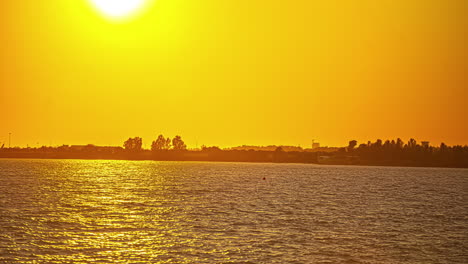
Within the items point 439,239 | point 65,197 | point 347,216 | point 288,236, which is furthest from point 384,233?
point 65,197

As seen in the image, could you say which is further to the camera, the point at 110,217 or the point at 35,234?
the point at 110,217

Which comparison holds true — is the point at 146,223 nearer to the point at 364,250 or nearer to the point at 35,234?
the point at 35,234

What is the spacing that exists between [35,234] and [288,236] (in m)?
23.4

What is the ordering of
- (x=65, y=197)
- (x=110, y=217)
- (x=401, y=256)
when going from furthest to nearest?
(x=65, y=197), (x=110, y=217), (x=401, y=256)

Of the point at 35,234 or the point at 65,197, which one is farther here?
the point at 65,197

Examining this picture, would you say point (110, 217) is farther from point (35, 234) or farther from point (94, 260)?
point (94, 260)

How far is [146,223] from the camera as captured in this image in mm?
72000

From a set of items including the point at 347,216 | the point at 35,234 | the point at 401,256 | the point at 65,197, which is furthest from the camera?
the point at 65,197

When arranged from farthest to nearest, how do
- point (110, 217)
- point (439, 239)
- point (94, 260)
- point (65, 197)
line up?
1. point (65, 197)
2. point (110, 217)
3. point (439, 239)
4. point (94, 260)

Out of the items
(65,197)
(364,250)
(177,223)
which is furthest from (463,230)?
(65,197)

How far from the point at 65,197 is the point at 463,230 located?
65.9 m

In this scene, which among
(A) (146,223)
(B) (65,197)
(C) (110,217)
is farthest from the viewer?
(B) (65,197)

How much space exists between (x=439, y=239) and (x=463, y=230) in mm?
10878

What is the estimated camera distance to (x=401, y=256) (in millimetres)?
53625
